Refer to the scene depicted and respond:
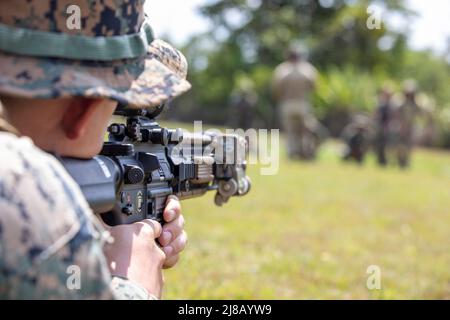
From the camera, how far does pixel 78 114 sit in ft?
4.92

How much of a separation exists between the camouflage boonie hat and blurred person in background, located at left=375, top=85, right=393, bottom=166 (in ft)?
54.8

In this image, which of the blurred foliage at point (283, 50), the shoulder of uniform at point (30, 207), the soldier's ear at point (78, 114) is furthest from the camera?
the blurred foliage at point (283, 50)

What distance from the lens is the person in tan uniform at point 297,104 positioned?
16.4 m

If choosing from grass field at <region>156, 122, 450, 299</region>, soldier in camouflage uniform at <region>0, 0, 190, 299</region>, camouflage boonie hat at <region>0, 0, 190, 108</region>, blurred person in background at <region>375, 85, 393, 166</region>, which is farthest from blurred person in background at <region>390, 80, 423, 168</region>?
camouflage boonie hat at <region>0, 0, 190, 108</region>

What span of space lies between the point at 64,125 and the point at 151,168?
979mm

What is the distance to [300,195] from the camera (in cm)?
977

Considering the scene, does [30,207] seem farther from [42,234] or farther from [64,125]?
[64,125]

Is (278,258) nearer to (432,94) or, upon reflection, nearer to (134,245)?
(134,245)

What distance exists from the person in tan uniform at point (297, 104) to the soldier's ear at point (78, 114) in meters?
15.1

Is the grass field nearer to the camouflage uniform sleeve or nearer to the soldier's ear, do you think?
the soldier's ear

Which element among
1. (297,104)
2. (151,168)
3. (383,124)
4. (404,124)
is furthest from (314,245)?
(383,124)

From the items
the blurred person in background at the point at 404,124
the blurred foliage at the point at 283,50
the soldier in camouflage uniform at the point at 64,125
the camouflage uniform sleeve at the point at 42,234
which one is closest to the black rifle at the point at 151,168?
the soldier in camouflage uniform at the point at 64,125

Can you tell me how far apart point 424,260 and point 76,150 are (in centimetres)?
471

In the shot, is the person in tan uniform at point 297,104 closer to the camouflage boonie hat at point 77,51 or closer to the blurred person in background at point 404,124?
the blurred person in background at point 404,124
